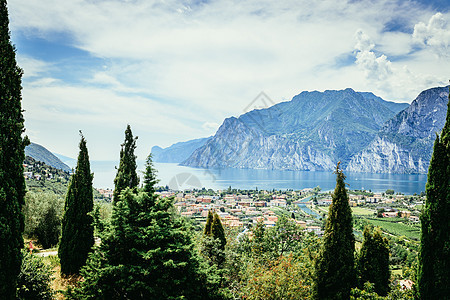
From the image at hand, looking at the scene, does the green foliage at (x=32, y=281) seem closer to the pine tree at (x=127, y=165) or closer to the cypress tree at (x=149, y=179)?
the cypress tree at (x=149, y=179)

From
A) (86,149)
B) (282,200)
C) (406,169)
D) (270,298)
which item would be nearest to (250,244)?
(270,298)

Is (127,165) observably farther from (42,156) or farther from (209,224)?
(42,156)

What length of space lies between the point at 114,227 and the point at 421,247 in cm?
636

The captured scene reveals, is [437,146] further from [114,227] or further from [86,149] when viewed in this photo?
[86,149]

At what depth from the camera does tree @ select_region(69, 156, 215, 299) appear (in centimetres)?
486

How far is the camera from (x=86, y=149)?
10.4 metres

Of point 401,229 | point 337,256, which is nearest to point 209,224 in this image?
point 337,256

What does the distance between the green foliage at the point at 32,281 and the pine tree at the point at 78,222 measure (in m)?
2.79

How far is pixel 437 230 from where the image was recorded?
5.22m

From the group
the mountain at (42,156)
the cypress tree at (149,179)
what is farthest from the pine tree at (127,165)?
the mountain at (42,156)

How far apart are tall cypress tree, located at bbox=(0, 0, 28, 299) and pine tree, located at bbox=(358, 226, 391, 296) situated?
31.2 ft

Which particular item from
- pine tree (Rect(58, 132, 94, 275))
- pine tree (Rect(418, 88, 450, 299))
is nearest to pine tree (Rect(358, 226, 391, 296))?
pine tree (Rect(418, 88, 450, 299))

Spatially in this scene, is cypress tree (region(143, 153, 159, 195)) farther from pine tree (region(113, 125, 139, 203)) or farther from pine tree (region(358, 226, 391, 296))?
pine tree (region(358, 226, 391, 296))

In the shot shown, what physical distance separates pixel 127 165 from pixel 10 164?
7.21 m
